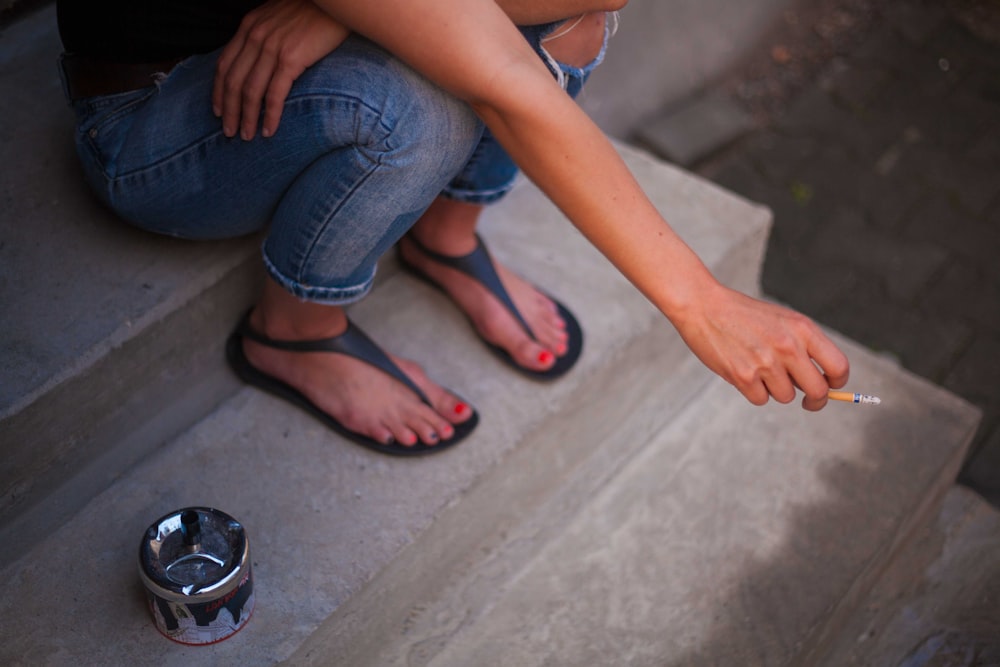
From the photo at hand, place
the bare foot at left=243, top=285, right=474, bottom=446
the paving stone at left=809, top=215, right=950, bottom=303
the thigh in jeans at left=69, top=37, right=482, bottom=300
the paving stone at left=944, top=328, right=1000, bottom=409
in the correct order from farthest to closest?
1. the paving stone at left=809, top=215, right=950, bottom=303
2. the paving stone at left=944, top=328, right=1000, bottom=409
3. the bare foot at left=243, top=285, right=474, bottom=446
4. the thigh in jeans at left=69, top=37, right=482, bottom=300

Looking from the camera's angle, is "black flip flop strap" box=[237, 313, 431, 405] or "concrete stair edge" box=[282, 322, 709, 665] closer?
"concrete stair edge" box=[282, 322, 709, 665]

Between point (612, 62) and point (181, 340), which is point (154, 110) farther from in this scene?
point (612, 62)

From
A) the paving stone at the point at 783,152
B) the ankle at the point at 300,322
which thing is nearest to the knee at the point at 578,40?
the ankle at the point at 300,322

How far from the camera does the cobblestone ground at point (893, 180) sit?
2699mm

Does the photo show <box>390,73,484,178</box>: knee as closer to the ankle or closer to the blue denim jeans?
the blue denim jeans

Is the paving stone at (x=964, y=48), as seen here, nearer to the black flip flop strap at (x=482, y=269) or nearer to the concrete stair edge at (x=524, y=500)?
the concrete stair edge at (x=524, y=500)

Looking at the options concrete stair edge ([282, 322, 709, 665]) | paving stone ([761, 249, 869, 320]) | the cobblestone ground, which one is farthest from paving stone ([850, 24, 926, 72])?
concrete stair edge ([282, 322, 709, 665])

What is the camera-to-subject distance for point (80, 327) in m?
1.54

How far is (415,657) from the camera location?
5.47ft

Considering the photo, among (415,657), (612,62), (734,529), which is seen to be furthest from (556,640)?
(612,62)

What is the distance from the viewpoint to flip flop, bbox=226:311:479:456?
1694 millimetres

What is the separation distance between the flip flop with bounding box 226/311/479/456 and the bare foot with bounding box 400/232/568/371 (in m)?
0.18

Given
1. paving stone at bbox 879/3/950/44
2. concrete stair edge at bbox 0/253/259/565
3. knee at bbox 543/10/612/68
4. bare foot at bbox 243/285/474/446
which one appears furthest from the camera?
paving stone at bbox 879/3/950/44

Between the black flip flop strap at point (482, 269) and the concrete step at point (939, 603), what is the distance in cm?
91
